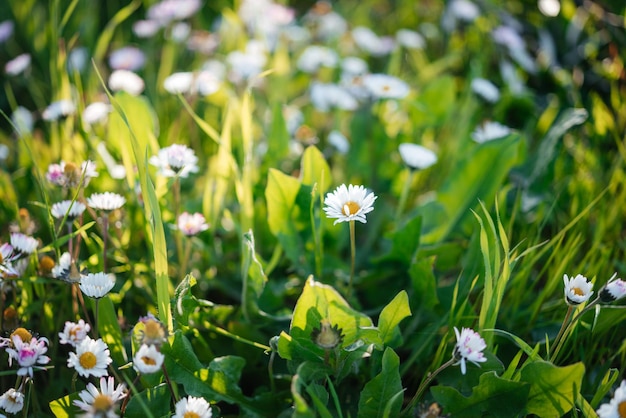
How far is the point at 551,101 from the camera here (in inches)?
63.5

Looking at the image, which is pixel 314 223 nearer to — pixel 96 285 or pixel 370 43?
pixel 96 285

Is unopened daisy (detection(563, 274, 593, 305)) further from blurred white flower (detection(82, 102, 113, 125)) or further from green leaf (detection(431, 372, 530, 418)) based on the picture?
blurred white flower (detection(82, 102, 113, 125))

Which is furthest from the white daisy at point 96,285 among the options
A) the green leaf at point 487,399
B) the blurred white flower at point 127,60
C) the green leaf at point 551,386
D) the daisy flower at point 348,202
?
the blurred white flower at point 127,60

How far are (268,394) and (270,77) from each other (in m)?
0.95

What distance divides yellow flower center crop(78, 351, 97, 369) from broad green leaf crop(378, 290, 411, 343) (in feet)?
1.20

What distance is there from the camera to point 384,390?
2.56ft

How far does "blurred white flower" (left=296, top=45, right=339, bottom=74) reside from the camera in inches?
61.3

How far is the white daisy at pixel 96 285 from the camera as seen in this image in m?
0.78

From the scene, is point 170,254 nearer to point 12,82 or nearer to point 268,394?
point 268,394

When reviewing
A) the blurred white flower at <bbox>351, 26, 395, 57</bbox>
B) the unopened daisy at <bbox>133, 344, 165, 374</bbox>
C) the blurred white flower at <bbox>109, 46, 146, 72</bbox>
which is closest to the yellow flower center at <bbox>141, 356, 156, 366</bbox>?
the unopened daisy at <bbox>133, 344, 165, 374</bbox>

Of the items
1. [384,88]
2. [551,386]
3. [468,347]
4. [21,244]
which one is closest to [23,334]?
[21,244]

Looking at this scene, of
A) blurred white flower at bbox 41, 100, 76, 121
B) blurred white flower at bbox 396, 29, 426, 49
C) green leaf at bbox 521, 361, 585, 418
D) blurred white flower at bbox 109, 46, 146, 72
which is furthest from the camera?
blurred white flower at bbox 396, 29, 426, 49

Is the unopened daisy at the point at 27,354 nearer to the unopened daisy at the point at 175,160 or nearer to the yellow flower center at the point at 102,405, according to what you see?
the yellow flower center at the point at 102,405

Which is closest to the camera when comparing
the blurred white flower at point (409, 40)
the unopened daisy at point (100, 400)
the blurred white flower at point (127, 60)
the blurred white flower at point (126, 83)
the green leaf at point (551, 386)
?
the unopened daisy at point (100, 400)
